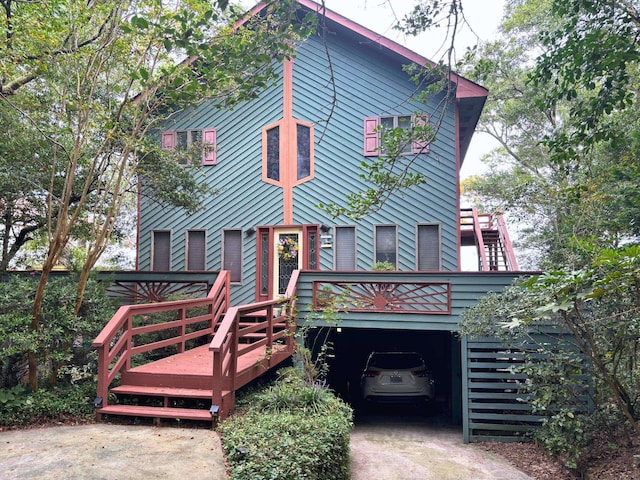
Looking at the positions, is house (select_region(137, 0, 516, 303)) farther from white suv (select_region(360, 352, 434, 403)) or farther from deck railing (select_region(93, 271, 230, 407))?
white suv (select_region(360, 352, 434, 403))

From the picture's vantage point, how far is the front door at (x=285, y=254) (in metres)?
9.94

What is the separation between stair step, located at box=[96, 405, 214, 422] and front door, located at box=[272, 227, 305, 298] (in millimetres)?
4869

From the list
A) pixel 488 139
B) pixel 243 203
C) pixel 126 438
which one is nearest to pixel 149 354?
pixel 126 438

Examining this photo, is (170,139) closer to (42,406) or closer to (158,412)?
(42,406)

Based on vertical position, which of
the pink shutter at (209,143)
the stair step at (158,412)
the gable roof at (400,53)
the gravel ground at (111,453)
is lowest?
the gravel ground at (111,453)

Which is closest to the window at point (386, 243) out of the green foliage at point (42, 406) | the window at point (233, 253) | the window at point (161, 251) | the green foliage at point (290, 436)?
the window at point (233, 253)

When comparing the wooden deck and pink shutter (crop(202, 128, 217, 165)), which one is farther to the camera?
A: pink shutter (crop(202, 128, 217, 165))

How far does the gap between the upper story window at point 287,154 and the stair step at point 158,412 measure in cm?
597

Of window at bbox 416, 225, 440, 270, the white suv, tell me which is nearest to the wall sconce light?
window at bbox 416, 225, 440, 270

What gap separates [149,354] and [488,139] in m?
18.5

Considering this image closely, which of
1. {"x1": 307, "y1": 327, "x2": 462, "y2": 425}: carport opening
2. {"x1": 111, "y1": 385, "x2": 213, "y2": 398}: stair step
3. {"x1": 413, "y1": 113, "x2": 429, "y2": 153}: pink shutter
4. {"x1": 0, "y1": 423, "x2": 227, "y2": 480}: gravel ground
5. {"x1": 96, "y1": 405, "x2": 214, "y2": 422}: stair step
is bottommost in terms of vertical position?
{"x1": 307, "y1": 327, "x2": 462, "y2": 425}: carport opening

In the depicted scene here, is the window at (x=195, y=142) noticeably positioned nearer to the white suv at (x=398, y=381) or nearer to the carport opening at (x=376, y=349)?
the carport opening at (x=376, y=349)

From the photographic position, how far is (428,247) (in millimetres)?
9625

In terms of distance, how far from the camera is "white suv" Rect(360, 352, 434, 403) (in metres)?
8.39
